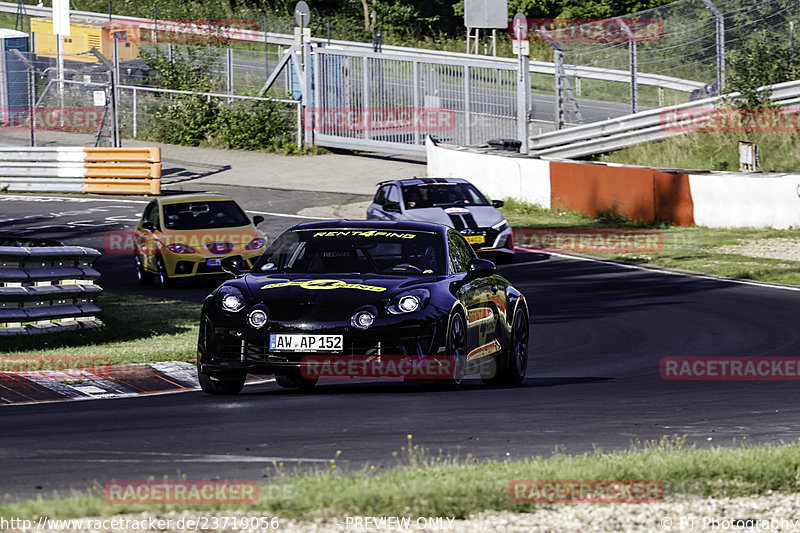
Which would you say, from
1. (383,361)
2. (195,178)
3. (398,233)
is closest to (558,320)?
(398,233)

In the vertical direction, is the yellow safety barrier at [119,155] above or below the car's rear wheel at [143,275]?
above

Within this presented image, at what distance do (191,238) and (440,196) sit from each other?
494cm

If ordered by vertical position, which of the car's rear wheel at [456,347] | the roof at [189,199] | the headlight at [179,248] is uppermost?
the roof at [189,199]

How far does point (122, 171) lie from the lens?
35.6 metres

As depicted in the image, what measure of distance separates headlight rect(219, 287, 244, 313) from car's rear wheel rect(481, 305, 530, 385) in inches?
97.5

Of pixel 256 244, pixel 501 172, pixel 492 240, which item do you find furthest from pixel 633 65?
pixel 256 244

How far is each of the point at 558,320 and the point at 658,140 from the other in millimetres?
20120

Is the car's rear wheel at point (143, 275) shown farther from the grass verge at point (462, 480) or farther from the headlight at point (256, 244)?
the grass verge at point (462, 480)

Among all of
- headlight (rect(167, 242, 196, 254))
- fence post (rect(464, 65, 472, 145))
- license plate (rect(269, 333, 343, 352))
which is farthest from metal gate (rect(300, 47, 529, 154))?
license plate (rect(269, 333, 343, 352))

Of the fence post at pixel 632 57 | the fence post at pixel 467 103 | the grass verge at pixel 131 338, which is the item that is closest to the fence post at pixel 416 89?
the fence post at pixel 467 103

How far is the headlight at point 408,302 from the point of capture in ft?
32.4

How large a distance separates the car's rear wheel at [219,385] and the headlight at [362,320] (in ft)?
4.07

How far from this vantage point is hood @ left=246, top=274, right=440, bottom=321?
9.84 meters

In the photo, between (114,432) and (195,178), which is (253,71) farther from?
(114,432)
